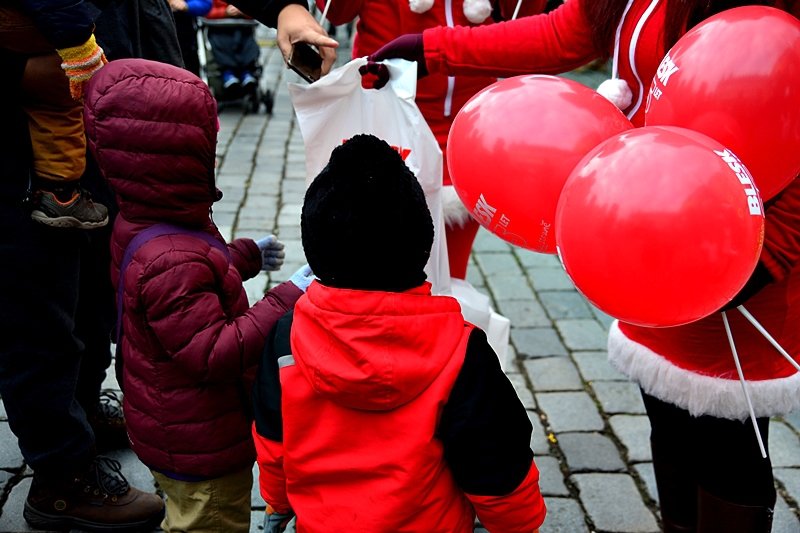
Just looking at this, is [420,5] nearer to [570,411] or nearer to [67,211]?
[67,211]

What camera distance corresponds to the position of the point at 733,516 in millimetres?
2152

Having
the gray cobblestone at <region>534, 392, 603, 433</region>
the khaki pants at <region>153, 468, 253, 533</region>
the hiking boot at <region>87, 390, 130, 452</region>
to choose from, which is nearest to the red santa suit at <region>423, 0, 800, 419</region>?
the khaki pants at <region>153, 468, 253, 533</region>

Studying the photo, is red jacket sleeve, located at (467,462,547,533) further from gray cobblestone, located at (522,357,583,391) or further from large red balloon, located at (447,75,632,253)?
gray cobblestone, located at (522,357,583,391)

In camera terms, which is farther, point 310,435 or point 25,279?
point 25,279

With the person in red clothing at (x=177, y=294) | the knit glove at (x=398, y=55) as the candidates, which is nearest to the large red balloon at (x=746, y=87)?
the knit glove at (x=398, y=55)

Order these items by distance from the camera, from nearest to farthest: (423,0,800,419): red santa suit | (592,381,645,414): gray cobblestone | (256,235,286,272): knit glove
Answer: (423,0,800,419): red santa suit < (256,235,286,272): knit glove < (592,381,645,414): gray cobblestone

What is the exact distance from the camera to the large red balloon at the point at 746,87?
1.50 meters

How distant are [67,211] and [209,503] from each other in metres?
0.89

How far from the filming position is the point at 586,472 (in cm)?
313

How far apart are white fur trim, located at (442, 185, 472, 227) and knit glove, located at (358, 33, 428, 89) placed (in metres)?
0.48

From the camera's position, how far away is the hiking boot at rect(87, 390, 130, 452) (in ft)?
10.0

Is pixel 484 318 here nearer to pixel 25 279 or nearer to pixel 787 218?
pixel 787 218

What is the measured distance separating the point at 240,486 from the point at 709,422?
1.22 metres

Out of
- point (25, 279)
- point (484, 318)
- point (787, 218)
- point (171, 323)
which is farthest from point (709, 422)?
point (25, 279)
